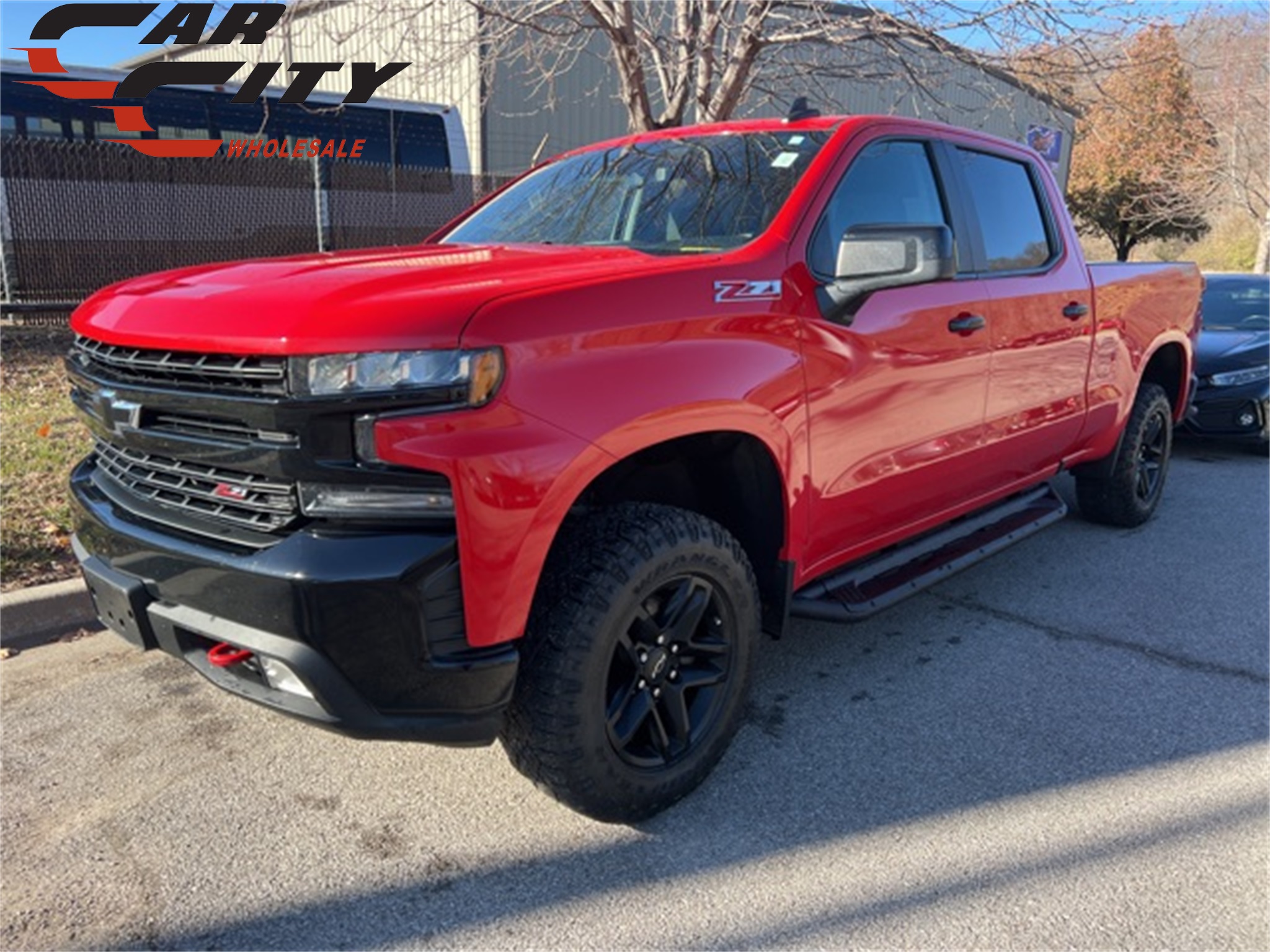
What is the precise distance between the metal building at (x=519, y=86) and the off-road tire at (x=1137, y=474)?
129 inches

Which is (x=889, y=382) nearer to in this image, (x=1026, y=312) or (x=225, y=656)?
(x=1026, y=312)

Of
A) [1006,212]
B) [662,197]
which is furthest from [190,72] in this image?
[1006,212]

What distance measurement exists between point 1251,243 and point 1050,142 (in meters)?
25.9

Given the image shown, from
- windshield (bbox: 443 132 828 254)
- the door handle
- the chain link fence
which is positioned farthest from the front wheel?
the chain link fence

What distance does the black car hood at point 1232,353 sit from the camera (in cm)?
758

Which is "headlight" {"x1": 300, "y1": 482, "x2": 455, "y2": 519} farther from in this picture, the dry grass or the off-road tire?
the off-road tire

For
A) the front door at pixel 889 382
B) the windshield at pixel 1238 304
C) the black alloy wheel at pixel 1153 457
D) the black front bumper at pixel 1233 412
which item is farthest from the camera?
the windshield at pixel 1238 304

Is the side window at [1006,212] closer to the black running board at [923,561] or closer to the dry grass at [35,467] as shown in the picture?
the black running board at [923,561]

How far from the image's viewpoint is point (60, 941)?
232 cm

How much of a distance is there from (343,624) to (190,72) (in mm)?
9116

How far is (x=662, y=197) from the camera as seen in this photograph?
11.5 ft

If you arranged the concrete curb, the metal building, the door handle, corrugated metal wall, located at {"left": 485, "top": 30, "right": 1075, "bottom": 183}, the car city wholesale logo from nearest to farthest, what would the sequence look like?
the door handle → the concrete curb → the car city wholesale logo → the metal building → corrugated metal wall, located at {"left": 485, "top": 30, "right": 1075, "bottom": 183}

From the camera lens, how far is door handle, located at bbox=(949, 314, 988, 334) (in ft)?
11.9

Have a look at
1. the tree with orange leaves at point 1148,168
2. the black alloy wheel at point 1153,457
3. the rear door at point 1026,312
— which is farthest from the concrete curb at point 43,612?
the tree with orange leaves at point 1148,168
